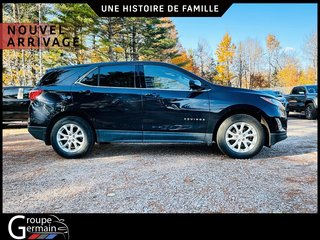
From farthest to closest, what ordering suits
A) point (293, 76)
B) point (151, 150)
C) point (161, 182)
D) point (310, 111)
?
point (293, 76), point (310, 111), point (151, 150), point (161, 182)

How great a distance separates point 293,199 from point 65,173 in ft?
9.60

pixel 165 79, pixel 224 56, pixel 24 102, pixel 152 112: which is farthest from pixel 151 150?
pixel 224 56

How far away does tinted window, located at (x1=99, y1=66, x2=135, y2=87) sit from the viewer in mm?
4406

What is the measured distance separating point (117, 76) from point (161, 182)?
7.16ft

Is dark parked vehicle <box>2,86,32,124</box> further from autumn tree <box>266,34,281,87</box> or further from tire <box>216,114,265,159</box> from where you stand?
autumn tree <box>266,34,281,87</box>

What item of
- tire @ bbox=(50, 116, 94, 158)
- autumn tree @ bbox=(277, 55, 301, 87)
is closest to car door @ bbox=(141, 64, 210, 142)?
tire @ bbox=(50, 116, 94, 158)

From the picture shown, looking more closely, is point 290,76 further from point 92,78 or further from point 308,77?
point 92,78

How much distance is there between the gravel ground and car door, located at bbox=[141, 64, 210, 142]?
418mm

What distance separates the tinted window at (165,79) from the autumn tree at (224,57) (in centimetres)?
3473

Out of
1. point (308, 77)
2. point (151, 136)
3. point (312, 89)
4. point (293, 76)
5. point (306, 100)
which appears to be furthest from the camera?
point (293, 76)

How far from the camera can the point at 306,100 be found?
12266 millimetres

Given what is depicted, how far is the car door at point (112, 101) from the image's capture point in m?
4.33
